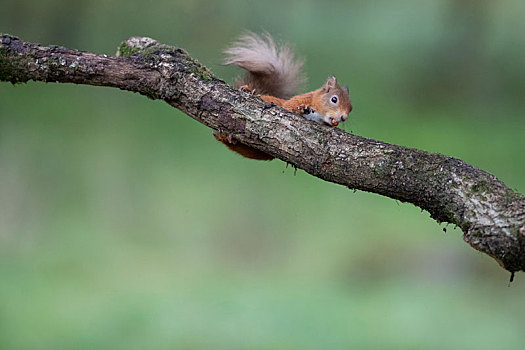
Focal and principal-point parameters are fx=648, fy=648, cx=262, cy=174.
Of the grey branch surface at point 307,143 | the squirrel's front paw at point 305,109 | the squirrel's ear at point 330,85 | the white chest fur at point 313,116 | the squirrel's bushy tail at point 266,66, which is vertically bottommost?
the grey branch surface at point 307,143

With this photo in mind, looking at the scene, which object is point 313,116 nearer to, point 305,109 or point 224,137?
point 305,109

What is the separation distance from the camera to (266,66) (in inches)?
126

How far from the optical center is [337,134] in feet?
7.78

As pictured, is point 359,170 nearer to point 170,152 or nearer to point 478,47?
point 170,152

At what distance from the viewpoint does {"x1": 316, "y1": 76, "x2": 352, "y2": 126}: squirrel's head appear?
2.92 m

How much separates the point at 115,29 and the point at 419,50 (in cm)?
274

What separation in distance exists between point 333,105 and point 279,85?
52 centimetres

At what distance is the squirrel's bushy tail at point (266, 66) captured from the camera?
10.4ft

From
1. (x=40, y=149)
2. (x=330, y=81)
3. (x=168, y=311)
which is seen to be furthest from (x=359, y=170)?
(x=40, y=149)

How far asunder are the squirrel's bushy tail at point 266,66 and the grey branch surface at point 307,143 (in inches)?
21.4

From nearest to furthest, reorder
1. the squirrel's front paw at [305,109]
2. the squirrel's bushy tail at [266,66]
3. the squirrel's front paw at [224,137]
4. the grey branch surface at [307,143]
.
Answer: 1. the grey branch surface at [307,143]
2. the squirrel's front paw at [224,137]
3. the squirrel's front paw at [305,109]
4. the squirrel's bushy tail at [266,66]

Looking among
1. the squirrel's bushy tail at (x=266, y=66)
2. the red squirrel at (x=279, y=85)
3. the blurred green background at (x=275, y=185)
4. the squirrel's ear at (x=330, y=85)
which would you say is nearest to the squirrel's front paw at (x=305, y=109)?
the red squirrel at (x=279, y=85)

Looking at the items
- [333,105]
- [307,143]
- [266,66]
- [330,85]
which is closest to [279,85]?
[266,66]

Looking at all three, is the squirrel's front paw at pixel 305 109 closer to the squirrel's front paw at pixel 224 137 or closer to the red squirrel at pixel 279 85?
the red squirrel at pixel 279 85
